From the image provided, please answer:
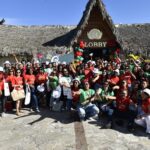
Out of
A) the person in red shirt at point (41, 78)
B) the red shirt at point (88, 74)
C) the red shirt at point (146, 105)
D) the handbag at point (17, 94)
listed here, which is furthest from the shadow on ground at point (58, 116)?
the red shirt at point (146, 105)

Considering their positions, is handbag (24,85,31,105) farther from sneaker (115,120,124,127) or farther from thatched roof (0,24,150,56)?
thatched roof (0,24,150,56)

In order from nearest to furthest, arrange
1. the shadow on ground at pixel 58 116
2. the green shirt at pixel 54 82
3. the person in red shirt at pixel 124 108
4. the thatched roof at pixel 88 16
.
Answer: the person in red shirt at pixel 124 108, the shadow on ground at pixel 58 116, the green shirt at pixel 54 82, the thatched roof at pixel 88 16

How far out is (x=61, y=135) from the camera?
898cm

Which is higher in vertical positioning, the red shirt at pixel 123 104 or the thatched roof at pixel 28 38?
the thatched roof at pixel 28 38

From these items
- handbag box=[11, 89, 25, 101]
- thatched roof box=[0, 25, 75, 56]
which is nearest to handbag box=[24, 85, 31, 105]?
handbag box=[11, 89, 25, 101]

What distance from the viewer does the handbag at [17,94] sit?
1048cm

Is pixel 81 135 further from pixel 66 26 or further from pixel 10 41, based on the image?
pixel 66 26

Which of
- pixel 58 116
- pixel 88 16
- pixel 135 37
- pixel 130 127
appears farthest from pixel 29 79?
pixel 135 37

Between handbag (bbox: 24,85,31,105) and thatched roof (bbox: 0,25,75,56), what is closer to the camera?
handbag (bbox: 24,85,31,105)

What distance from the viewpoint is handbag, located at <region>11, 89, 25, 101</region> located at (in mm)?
10484

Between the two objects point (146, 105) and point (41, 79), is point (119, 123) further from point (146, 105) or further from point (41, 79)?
point (41, 79)

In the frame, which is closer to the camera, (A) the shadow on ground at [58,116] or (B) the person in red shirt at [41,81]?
(A) the shadow on ground at [58,116]

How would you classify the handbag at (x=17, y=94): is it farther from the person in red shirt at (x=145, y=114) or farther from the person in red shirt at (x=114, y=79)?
the person in red shirt at (x=145, y=114)

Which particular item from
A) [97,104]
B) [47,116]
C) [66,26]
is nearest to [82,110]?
[97,104]
